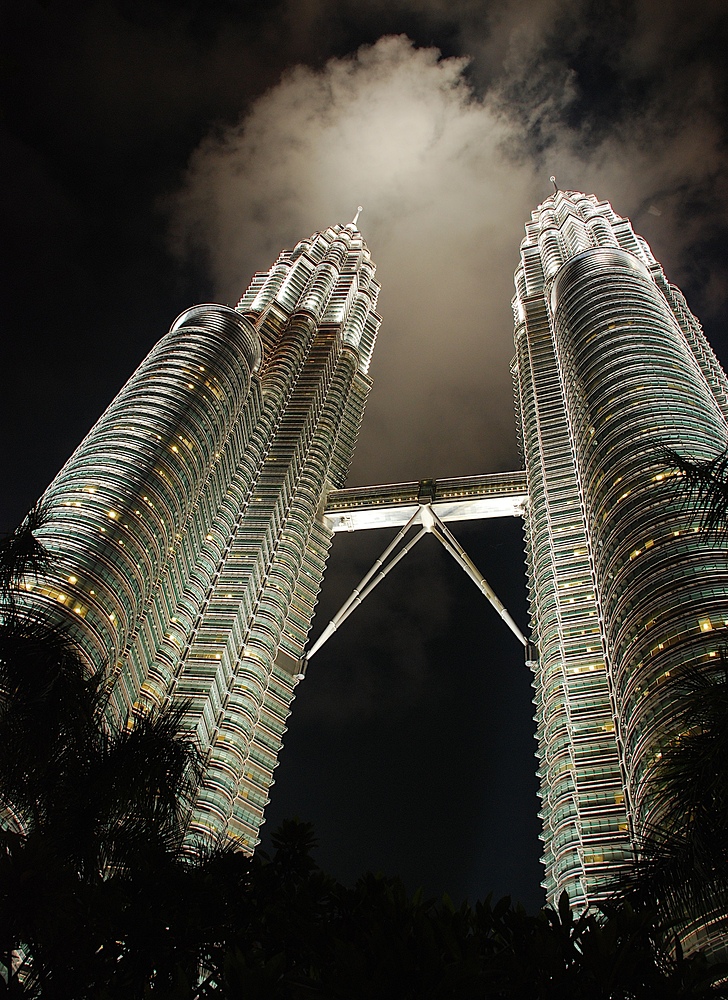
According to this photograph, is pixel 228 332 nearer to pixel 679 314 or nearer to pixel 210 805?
pixel 210 805

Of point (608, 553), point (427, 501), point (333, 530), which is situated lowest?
point (608, 553)

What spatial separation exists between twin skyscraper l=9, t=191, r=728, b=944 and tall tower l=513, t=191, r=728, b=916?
159mm

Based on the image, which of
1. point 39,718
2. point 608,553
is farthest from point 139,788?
point 608,553

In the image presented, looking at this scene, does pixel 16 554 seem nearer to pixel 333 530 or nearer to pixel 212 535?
pixel 212 535

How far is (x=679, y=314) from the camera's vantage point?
9519cm

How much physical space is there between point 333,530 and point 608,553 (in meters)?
42.4

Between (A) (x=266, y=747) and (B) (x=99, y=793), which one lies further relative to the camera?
(A) (x=266, y=747)

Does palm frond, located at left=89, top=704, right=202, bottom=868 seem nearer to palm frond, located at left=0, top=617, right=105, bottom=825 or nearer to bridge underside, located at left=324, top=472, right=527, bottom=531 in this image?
palm frond, located at left=0, top=617, right=105, bottom=825

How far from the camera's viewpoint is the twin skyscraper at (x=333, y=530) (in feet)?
154

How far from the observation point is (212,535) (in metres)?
75.5

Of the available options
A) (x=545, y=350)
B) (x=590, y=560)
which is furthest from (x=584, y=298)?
(x=590, y=560)

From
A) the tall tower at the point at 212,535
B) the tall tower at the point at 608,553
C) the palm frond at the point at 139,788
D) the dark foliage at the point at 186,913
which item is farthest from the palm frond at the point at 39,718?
the tall tower at the point at 212,535

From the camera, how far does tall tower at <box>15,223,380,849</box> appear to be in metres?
56.2

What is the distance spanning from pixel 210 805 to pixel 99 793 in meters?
44.1
